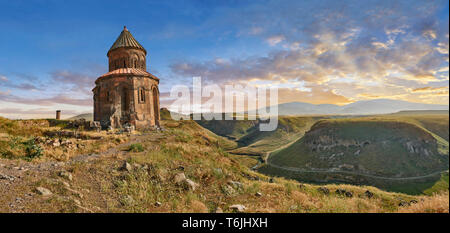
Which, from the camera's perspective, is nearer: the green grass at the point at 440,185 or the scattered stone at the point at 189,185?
the scattered stone at the point at 189,185

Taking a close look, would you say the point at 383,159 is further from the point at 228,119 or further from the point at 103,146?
the point at 228,119

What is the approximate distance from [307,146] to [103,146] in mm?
74649

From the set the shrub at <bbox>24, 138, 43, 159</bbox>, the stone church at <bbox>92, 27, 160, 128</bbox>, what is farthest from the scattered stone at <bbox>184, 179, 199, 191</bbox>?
the stone church at <bbox>92, 27, 160, 128</bbox>

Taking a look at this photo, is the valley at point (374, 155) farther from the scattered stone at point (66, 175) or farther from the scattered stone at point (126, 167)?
the scattered stone at point (66, 175)

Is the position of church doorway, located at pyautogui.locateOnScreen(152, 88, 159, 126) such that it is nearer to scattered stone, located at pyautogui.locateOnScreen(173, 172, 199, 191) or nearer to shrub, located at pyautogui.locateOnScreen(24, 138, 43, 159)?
shrub, located at pyautogui.locateOnScreen(24, 138, 43, 159)

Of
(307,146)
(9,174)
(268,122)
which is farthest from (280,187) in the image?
(268,122)

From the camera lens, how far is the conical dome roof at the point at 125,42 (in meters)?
25.9

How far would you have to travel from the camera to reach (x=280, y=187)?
8641 mm

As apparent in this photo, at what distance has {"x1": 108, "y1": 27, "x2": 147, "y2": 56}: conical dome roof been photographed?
25891 mm

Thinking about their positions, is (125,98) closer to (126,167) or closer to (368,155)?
(126,167)

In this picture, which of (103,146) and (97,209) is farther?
(103,146)

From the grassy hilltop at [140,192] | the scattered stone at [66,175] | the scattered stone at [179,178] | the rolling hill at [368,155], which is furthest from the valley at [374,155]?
the scattered stone at [66,175]
